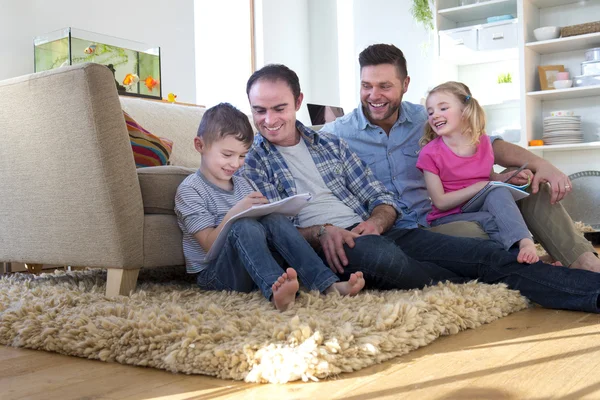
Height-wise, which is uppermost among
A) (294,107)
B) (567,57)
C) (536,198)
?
(567,57)

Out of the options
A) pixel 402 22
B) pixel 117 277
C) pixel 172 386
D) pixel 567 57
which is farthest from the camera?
pixel 402 22

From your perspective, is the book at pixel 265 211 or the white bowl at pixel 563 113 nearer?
the book at pixel 265 211

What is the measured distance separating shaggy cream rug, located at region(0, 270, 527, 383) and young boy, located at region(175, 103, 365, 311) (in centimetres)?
6

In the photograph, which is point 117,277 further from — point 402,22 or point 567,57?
point 402,22

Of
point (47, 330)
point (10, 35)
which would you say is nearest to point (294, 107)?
point (47, 330)

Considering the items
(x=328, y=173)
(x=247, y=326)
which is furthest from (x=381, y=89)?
(x=247, y=326)

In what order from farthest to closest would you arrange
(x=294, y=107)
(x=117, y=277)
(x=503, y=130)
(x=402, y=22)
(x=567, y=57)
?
1. (x=402, y=22)
2. (x=503, y=130)
3. (x=567, y=57)
4. (x=294, y=107)
5. (x=117, y=277)

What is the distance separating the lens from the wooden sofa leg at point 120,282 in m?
1.94

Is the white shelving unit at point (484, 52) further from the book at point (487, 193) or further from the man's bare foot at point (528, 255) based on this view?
the man's bare foot at point (528, 255)

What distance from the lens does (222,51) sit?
6.10 metres

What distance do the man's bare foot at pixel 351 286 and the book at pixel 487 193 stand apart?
588 mm

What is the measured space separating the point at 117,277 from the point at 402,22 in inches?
181

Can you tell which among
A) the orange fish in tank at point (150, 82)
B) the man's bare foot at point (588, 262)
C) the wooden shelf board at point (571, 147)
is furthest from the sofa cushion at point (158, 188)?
the wooden shelf board at point (571, 147)

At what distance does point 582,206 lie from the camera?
4355 mm
